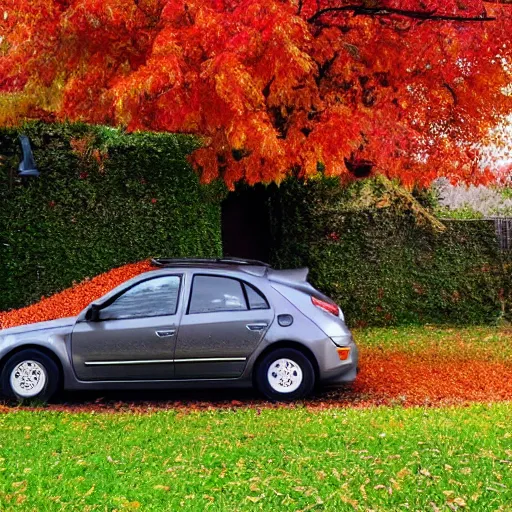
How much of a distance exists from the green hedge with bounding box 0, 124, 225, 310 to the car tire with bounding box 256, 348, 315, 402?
5.53 m

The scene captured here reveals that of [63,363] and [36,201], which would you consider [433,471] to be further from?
[36,201]

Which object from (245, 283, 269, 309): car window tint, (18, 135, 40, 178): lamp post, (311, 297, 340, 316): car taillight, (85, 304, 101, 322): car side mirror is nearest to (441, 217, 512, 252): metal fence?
(311, 297, 340, 316): car taillight

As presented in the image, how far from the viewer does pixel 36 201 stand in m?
12.9

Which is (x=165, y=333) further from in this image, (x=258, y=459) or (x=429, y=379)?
(x=429, y=379)

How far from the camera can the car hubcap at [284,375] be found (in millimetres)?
8281

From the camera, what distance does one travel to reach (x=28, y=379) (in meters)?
8.24

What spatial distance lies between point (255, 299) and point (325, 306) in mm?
790

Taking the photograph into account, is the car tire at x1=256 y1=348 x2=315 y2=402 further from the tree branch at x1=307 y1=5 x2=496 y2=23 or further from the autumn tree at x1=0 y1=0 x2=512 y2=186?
the tree branch at x1=307 y1=5 x2=496 y2=23

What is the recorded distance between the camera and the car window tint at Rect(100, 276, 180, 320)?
27.5 feet

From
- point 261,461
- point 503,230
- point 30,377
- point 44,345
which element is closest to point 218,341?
point 44,345

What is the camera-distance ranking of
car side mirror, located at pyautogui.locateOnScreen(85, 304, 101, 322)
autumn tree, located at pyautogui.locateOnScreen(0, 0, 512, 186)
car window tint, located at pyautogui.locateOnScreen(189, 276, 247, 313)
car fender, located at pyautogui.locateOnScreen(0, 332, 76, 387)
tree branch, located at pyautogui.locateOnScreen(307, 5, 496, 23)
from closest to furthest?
car fender, located at pyautogui.locateOnScreen(0, 332, 76, 387)
car side mirror, located at pyautogui.locateOnScreen(85, 304, 101, 322)
car window tint, located at pyautogui.locateOnScreen(189, 276, 247, 313)
autumn tree, located at pyautogui.locateOnScreen(0, 0, 512, 186)
tree branch, located at pyautogui.locateOnScreen(307, 5, 496, 23)

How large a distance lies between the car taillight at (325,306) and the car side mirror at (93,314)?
234 cm

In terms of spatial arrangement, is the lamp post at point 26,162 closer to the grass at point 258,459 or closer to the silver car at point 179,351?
the silver car at point 179,351

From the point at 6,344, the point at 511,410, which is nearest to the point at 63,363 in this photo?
the point at 6,344
